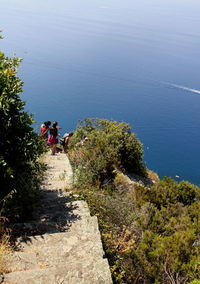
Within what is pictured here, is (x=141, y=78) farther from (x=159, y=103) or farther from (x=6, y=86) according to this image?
(x=6, y=86)

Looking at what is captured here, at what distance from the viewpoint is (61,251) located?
4941mm

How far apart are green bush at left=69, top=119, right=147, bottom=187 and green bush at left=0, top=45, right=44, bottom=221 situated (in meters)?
2.63

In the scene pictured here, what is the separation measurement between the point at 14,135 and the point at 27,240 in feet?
8.24

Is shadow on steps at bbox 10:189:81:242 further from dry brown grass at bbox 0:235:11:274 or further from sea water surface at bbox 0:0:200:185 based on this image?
sea water surface at bbox 0:0:200:185

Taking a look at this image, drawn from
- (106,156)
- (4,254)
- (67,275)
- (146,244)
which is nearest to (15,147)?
(4,254)

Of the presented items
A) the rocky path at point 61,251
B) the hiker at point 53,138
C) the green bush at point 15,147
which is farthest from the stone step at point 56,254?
the hiker at point 53,138

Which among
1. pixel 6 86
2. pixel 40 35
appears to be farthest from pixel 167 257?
pixel 40 35

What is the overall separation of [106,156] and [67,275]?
7.99 m

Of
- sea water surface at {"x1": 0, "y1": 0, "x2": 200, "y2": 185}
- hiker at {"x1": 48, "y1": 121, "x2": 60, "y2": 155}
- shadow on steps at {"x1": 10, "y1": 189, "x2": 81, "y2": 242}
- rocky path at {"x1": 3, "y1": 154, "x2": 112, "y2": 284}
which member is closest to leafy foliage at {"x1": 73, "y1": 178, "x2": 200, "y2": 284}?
rocky path at {"x1": 3, "y1": 154, "x2": 112, "y2": 284}

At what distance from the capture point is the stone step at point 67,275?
4.04 meters

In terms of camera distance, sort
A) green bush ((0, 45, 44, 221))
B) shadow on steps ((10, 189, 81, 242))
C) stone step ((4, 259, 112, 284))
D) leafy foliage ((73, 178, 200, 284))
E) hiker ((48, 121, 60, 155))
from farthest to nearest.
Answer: hiker ((48, 121, 60, 155))
green bush ((0, 45, 44, 221))
shadow on steps ((10, 189, 81, 242))
leafy foliage ((73, 178, 200, 284))
stone step ((4, 259, 112, 284))

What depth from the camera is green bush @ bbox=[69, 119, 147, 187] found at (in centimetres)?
1087

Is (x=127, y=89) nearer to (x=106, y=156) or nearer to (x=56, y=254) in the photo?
(x=106, y=156)

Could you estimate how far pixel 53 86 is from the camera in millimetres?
91562
